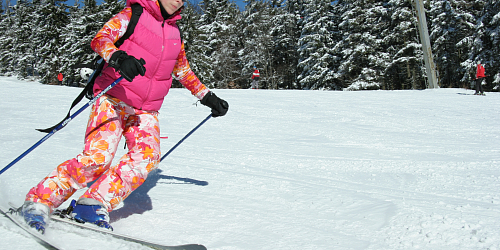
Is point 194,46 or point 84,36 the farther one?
point 194,46

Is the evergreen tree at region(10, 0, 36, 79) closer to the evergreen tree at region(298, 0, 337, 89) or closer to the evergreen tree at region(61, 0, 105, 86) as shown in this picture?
the evergreen tree at region(61, 0, 105, 86)

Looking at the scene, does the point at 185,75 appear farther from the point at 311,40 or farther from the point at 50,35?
the point at 50,35

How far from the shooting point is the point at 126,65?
6.23 feet

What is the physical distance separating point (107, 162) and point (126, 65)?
0.62m

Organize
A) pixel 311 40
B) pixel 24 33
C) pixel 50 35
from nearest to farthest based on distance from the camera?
pixel 311 40
pixel 50 35
pixel 24 33

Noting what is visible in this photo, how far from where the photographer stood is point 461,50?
29.8m

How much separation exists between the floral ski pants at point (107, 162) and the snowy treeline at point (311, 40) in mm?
24688

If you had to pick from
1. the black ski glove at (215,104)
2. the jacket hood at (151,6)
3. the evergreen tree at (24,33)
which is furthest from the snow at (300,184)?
the evergreen tree at (24,33)

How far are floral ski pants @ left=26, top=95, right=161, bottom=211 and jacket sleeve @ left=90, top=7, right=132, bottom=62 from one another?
0.34 m

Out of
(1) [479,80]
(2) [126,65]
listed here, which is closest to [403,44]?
(1) [479,80]

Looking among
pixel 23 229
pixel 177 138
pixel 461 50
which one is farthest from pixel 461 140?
pixel 461 50

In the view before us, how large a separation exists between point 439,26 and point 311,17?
36.7ft

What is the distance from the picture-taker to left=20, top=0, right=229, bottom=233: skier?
196 centimetres

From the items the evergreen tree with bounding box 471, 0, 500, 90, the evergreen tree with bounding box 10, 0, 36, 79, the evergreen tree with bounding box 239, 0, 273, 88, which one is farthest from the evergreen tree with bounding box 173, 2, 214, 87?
the evergreen tree with bounding box 10, 0, 36, 79
